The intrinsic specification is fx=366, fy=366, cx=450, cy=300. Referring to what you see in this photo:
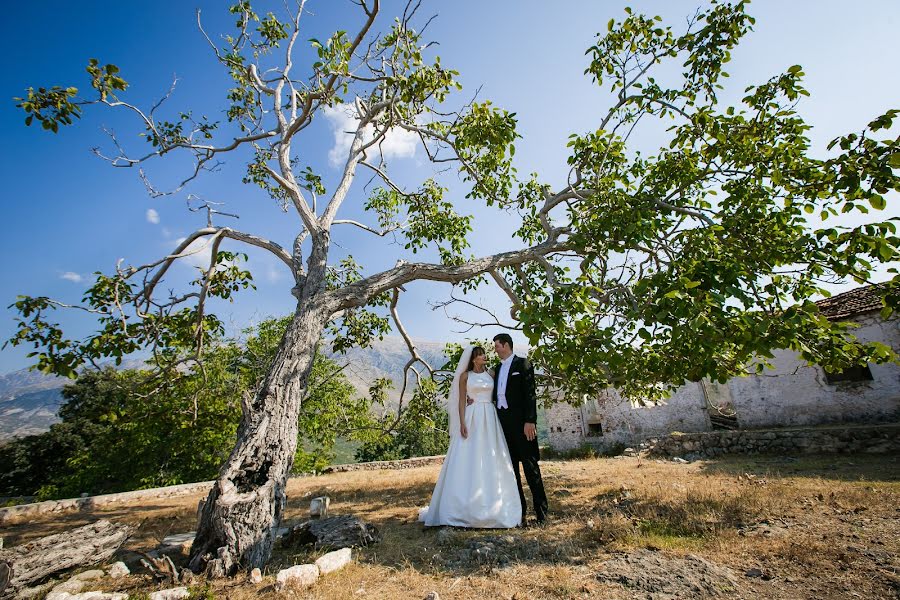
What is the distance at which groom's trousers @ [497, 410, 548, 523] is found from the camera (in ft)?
15.9

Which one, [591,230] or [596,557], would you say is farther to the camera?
[591,230]

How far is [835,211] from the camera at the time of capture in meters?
4.55

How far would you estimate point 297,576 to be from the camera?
128 inches

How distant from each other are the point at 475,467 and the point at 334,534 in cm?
188

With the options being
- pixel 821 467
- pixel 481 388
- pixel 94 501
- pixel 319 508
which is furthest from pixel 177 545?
pixel 821 467

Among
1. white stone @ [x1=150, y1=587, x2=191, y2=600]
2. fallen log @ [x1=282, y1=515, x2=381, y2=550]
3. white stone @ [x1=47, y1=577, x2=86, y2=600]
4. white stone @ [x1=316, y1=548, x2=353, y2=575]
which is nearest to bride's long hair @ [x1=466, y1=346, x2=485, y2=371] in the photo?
fallen log @ [x1=282, y1=515, x2=381, y2=550]

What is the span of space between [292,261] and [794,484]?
9.28 m

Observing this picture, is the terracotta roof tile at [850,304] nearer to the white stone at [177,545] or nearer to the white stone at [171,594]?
the white stone at [171,594]

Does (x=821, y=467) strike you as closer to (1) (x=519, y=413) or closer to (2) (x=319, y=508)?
(1) (x=519, y=413)

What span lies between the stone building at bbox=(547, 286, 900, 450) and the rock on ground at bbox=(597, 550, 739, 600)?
6971 mm

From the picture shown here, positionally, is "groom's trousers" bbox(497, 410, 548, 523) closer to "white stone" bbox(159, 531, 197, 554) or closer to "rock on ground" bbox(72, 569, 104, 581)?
"white stone" bbox(159, 531, 197, 554)

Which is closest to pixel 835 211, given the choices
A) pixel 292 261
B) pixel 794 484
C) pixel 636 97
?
pixel 636 97

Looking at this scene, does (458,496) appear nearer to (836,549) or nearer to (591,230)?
(836,549)

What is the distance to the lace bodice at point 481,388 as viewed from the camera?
5254 mm
